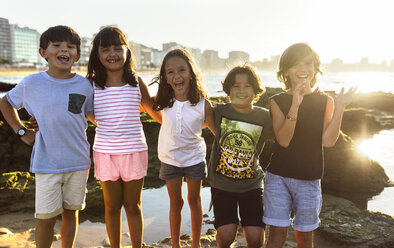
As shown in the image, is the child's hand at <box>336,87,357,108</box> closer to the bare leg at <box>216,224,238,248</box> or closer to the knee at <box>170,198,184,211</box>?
the bare leg at <box>216,224,238,248</box>

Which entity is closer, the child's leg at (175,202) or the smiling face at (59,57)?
the smiling face at (59,57)

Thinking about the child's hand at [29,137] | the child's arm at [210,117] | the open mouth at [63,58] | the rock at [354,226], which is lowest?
the rock at [354,226]

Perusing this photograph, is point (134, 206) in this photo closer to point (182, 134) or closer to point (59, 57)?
point (182, 134)

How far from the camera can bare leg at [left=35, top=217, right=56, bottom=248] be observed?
99.6 inches

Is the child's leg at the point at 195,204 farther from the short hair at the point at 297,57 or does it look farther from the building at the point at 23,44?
the building at the point at 23,44

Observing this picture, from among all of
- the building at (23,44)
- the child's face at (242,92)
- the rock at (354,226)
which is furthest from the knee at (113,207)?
the building at (23,44)

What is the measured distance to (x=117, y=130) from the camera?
260cm

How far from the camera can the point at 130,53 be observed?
290cm

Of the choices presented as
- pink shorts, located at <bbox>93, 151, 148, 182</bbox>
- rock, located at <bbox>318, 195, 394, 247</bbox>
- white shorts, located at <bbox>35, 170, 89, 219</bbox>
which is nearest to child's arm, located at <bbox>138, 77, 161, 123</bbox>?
pink shorts, located at <bbox>93, 151, 148, 182</bbox>

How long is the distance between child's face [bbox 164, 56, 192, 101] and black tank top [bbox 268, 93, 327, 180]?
3.05 feet

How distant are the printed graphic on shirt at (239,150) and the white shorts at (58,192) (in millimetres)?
1232

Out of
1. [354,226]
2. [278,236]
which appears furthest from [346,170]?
[278,236]

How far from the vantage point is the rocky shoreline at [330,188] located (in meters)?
3.95

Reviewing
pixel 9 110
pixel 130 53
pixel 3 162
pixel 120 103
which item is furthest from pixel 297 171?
pixel 3 162
